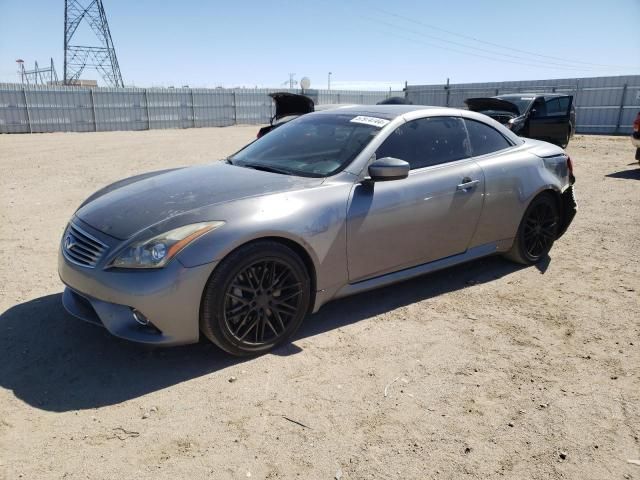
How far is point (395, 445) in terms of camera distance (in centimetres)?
246

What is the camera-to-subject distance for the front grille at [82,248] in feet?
9.95

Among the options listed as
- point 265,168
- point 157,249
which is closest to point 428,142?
point 265,168

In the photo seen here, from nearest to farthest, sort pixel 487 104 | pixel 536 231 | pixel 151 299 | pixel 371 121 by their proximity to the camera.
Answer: pixel 151 299
pixel 371 121
pixel 536 231
pixel 487 104

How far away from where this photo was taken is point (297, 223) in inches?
127

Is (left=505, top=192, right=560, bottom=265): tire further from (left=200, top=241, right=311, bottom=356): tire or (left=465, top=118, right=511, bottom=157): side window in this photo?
(left=200, top=241, right=311, bottom=356): tire

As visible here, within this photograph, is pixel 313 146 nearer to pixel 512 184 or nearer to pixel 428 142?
pixel 428 142

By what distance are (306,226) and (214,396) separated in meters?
1.17

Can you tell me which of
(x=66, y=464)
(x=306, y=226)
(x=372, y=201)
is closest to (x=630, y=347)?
(x=372, y=201)

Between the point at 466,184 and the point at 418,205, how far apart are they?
0.56 meters

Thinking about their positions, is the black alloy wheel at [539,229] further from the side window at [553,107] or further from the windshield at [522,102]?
the side window at [553,107]

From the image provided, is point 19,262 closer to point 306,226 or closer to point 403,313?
point 306,226

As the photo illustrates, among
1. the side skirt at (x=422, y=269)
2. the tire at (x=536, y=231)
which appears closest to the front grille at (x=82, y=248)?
the side skirt at (x=422, y=269)

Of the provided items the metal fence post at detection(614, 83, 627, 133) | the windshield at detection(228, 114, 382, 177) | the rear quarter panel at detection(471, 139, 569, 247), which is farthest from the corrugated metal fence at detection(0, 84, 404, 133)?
the rear quarter panel at detection(471, 139, 569, 247)

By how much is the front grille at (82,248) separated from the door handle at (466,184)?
2683mm
